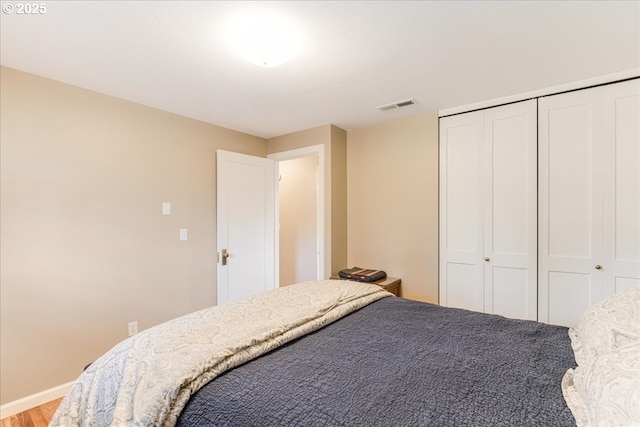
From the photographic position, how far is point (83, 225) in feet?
7.49

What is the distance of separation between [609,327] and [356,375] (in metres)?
0.82

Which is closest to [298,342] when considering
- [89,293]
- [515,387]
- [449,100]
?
[515,387]

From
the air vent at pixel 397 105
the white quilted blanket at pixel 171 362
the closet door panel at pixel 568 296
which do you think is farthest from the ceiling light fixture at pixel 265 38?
the closet door panel at pixel 568 296

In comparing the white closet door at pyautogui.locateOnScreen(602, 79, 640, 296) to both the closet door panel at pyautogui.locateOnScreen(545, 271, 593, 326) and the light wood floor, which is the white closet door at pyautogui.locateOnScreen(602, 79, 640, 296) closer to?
the closet door panel at pyautogui.locateOnScreen(545, 271, 593, 326)

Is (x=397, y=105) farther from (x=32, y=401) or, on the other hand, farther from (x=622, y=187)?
(x=32, y=401)

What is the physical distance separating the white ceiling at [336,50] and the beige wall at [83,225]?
256 millimetres

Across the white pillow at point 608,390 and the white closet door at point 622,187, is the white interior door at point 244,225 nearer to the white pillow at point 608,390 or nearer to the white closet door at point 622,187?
the white pillow at point 608,390

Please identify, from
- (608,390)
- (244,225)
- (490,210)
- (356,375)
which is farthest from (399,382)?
(244,225)

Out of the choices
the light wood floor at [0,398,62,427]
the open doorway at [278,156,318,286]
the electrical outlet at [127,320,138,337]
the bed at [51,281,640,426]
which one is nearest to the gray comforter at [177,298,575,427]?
the bed at [51,281,640,426]

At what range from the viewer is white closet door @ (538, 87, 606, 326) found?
86.6 inches

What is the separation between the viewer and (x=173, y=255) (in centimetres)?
282

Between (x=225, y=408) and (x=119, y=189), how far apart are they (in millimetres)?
2241

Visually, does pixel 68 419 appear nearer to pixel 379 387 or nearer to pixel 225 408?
pixel 225 408

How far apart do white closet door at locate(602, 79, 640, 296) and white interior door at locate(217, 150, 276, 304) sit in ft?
10.0
